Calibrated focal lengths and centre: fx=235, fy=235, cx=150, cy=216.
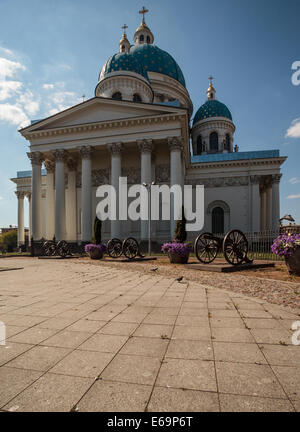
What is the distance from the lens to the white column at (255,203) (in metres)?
30.8

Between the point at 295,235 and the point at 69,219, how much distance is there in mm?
25478

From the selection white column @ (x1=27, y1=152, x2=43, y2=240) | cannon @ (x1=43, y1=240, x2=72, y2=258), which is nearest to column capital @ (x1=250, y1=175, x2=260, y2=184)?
cannon @ (x1=43, y1=240, x2=72, y2=258)

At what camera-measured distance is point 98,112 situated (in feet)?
83.9

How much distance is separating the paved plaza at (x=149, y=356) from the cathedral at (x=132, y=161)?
18203 millimetres

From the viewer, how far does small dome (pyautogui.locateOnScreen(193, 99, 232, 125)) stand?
4162 cm

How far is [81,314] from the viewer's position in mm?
4215

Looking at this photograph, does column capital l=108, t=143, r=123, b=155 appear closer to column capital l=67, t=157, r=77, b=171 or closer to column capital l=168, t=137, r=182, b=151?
column capital l=168, t=137, r=182, b=151

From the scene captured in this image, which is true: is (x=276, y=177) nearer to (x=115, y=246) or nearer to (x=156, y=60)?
(x=115, y=246)

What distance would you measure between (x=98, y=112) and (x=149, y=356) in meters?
26.9

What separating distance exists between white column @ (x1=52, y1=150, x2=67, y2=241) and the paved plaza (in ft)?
71.2

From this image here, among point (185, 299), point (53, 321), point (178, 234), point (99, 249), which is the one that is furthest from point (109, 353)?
point (99, 249)

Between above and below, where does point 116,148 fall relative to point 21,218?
above

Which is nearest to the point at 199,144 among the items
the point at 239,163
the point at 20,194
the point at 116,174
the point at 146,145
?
the point at 239,163

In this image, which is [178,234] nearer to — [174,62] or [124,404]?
[124,404]
